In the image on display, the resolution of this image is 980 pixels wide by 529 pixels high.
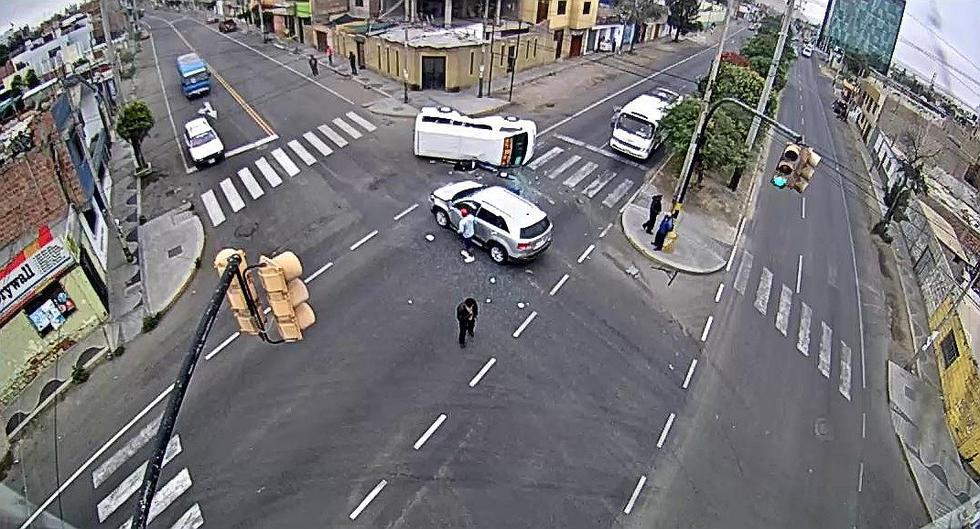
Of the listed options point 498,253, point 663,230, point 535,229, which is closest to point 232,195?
point 498,253

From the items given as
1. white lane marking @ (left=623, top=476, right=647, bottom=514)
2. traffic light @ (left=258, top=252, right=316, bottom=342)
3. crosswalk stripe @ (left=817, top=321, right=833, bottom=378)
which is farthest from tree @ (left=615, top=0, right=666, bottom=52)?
traffic light @ (left=258, top=252, right=316, bottom=342)

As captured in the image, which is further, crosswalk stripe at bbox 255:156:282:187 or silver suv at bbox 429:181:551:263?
crosswalk stripe at bbox 255:156:282:187

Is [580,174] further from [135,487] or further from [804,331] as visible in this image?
[135,487]

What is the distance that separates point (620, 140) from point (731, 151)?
4.92 meters

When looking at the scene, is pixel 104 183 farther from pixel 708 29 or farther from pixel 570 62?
pixel 708 29

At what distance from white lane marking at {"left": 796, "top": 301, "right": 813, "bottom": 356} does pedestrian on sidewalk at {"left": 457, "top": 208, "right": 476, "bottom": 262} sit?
10250 mm

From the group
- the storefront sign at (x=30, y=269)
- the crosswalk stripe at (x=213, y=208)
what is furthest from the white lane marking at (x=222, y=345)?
the crosswalk stripe at (x=213, y=208)

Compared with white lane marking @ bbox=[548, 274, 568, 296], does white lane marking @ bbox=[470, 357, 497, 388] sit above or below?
below

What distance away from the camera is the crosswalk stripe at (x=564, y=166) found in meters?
24.1

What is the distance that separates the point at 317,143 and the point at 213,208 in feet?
22.2

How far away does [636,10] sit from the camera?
154 ft

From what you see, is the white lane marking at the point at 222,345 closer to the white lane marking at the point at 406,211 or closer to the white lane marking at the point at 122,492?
the white lane marking at the point at 122,492

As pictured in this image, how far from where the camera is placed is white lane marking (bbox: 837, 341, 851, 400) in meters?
15.4

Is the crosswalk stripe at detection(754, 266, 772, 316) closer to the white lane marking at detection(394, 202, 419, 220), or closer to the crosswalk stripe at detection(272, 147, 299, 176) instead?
the white lane marking at detection(394, 202, 419, 220)
